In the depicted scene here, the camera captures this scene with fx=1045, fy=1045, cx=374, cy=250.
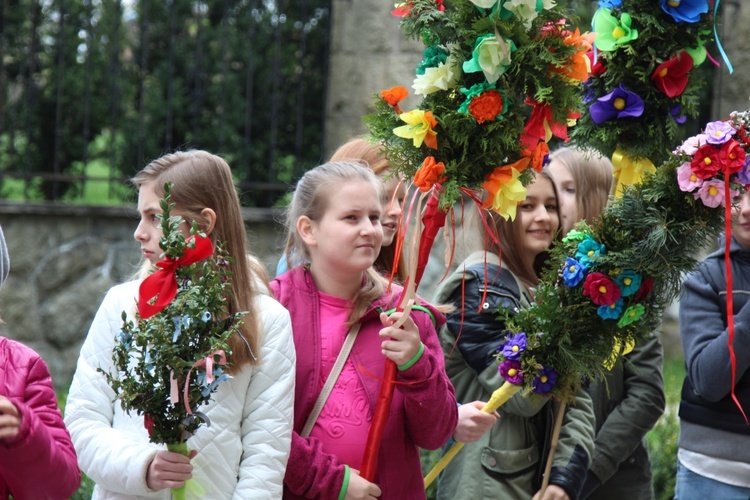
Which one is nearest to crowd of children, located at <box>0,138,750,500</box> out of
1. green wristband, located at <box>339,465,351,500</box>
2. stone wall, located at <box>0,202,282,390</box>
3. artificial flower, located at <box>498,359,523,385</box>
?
green wristband, located at <box>339,465,351,500</box>

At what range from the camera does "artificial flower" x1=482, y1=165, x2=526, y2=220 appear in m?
2.80

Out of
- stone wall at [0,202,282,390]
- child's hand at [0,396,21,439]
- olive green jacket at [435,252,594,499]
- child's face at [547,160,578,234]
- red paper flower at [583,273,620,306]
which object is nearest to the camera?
child's hand at [0,396,21,439]

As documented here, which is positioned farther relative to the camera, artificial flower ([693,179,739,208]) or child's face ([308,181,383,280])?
child's face ([308,181,383,280])

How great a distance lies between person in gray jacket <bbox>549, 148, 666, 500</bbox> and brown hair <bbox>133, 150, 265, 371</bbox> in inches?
50.2

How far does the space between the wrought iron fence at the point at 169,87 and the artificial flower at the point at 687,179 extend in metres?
3.93

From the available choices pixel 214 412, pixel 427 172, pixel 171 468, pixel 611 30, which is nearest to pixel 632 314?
pixel 427 172

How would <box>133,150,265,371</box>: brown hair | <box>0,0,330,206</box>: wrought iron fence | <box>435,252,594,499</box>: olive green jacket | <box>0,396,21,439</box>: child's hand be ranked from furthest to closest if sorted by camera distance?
<box>0,0,330,206</box>: wrought iron fence < <box>435,252,594,499</box>: olive green jacket < <box>133,150,265,371</box>: brown hair < <box>0,396,21,439</box>: child's hand

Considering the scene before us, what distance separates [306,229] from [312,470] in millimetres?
724

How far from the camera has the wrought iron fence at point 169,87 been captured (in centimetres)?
659

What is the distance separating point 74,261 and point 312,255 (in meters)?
3.62

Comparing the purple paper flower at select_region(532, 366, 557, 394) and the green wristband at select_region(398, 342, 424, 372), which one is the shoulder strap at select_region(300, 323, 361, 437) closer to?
the green wristband at select_region(398, 342, 424, 372)

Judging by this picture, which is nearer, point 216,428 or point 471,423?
point 216,428

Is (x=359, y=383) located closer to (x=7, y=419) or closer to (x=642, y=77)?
(x=7, y=419)

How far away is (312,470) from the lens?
112 inches
